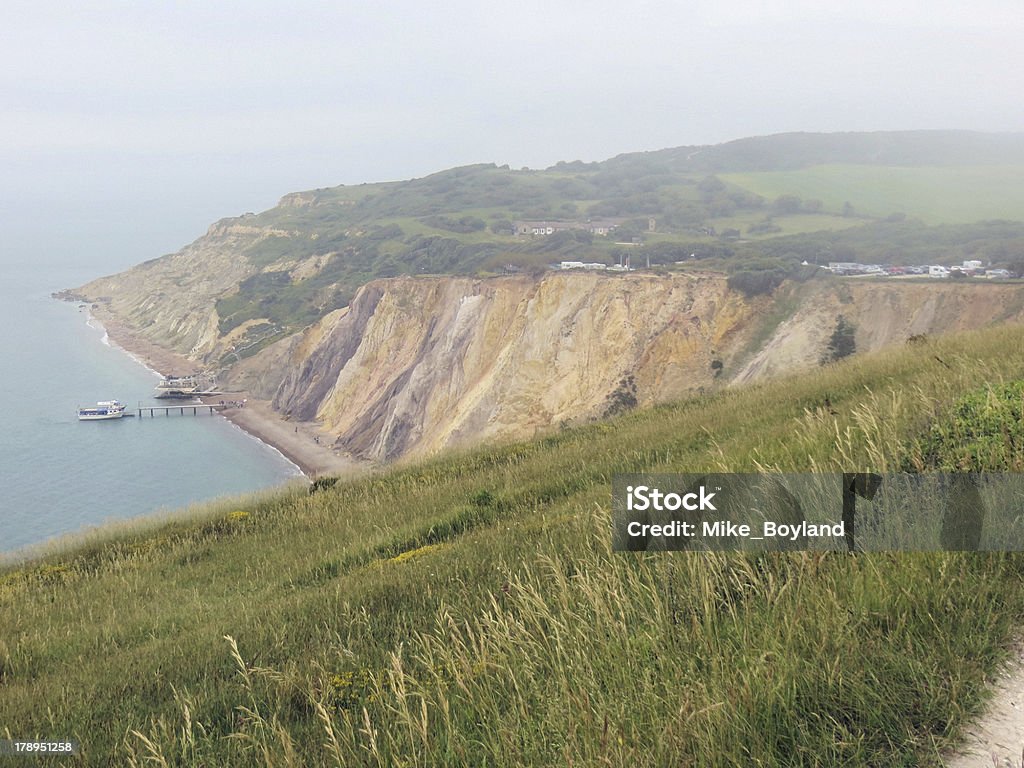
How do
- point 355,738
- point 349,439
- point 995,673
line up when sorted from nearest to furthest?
point 995,673
point 355,738
point 349,439

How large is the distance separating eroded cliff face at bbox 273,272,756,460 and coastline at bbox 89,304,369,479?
2.43 meters

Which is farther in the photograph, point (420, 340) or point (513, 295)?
point (420, 340)

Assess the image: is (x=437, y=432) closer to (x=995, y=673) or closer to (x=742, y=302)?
(x=742, y=302)

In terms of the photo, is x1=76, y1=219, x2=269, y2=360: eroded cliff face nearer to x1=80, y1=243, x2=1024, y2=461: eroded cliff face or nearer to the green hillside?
the green hillside

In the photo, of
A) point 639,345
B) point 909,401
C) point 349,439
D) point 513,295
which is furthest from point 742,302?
point 909,401

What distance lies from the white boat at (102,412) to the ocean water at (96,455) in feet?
3.30

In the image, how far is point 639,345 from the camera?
179 feet

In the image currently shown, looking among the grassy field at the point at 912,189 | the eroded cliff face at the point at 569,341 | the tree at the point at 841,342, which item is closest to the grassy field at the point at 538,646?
the eroded cliff face at the point at 569,341

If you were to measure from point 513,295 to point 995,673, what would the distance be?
64.9 meters

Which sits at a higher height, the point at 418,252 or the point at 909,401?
the point at 418,252

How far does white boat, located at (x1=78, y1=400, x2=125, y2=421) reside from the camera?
8475 cm

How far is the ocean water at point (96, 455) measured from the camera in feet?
190

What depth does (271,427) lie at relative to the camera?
83438 mm

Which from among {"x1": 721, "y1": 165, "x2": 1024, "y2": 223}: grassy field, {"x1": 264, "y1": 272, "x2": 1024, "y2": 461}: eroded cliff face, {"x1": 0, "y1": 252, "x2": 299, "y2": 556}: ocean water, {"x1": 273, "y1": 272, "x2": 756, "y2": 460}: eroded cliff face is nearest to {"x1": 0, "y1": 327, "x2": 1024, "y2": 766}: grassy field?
{"x1": 0, "y1": 252, "x2": 299, "y2": 556}: ocean water
